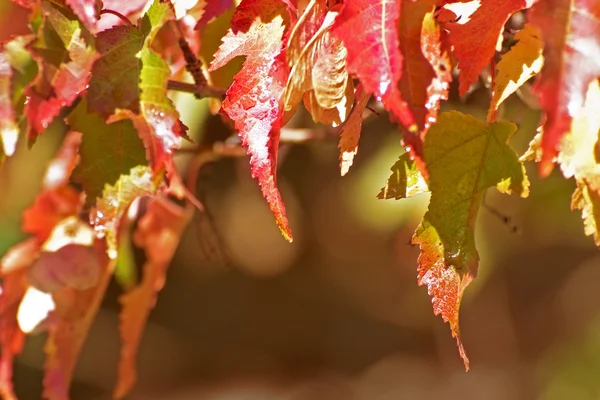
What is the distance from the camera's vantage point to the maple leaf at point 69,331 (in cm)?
88

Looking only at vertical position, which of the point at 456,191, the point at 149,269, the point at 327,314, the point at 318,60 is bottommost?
the point at 327,314

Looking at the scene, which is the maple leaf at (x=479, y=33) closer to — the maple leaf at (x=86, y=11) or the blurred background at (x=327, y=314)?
the maple leaf at (x=86, y=11)

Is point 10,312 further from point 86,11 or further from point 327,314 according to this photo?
point 327,314

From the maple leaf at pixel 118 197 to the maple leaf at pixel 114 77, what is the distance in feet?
0.21

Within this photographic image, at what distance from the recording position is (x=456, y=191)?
0.55 metres

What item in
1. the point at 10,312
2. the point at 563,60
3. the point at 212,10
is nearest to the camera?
the point at 563,60

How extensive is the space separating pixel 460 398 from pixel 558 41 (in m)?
2.53

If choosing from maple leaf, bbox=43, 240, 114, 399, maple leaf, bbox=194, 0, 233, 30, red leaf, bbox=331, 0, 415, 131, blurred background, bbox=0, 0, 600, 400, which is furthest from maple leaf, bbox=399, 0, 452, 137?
blurred background, bbox=0, 0, 600, 400

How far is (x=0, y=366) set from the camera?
890 millimetres

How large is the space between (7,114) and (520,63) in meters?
0.35

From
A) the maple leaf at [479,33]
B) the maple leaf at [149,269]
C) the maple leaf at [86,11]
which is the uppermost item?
the maple leaf at [86,11]

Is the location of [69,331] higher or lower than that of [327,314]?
higher

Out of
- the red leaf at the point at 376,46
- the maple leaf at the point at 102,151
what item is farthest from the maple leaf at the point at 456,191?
the maple leaf at the point at 102,151

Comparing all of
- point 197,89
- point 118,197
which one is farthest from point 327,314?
point 118,197
